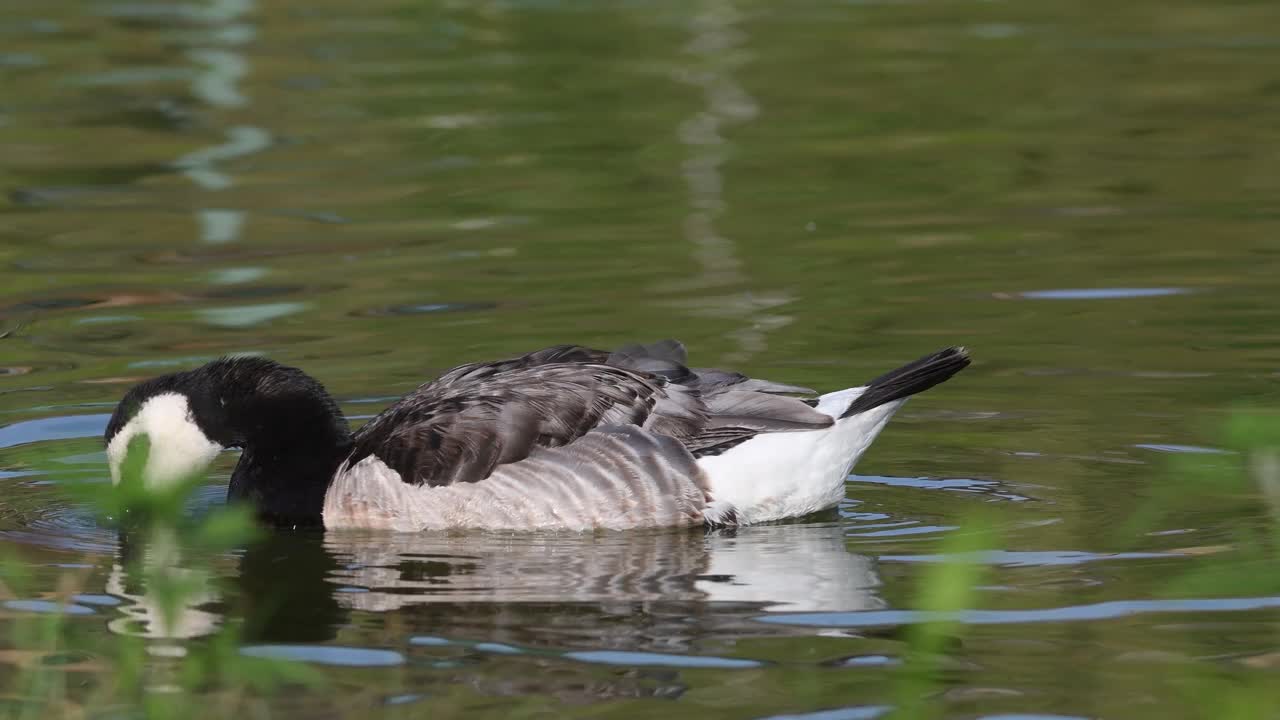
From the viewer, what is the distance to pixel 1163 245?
14273 mm

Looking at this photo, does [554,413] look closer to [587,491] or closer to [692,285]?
[587,491]

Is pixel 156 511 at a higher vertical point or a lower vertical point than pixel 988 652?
higher

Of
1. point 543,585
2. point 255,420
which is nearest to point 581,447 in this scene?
point 543,585

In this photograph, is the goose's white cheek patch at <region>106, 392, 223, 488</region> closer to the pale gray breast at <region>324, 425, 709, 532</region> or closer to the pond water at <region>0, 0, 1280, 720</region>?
the pond water at <region>0, 0, 1280, 720</region>

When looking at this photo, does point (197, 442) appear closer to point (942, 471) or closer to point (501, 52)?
point (942, 471)

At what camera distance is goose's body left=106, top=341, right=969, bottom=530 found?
29.9 ft

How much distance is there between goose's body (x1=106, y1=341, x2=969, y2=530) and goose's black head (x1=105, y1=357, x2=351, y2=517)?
0.6 inches

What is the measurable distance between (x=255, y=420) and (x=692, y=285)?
4669 mm

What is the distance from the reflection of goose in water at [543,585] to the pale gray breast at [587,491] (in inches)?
2.9

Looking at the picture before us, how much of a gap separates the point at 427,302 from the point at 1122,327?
4.31 meters

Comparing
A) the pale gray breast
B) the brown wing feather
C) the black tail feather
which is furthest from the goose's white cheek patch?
the black tail feather

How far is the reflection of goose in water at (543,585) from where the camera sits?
7.62 meters

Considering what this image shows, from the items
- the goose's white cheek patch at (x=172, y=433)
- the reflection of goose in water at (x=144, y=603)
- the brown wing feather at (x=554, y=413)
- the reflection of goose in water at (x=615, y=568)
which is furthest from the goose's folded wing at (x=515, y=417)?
the reflection of goose in water at (x=144, y=603)

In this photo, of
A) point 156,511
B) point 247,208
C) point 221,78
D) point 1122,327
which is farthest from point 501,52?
point 156,511
